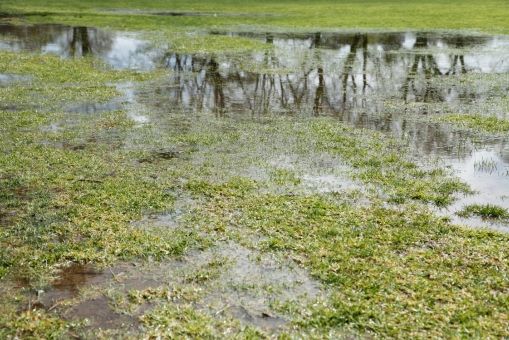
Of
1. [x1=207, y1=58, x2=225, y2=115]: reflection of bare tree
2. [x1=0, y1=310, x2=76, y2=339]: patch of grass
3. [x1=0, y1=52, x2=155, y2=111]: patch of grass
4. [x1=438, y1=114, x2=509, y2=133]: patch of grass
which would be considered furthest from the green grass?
[x1=0, y1=310, x2=76, y2=339]: patch of grass

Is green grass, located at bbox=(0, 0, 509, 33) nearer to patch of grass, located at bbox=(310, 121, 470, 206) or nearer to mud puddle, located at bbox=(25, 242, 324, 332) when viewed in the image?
patch of grass, located at bbox=(310, 121, 470, 206)

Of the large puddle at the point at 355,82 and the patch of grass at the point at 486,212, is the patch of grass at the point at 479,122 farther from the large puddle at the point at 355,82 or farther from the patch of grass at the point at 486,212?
the patch of grass at the point at 486,212

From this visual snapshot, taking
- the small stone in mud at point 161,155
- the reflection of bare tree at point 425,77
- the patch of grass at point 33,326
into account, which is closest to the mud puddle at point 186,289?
the patch of grass at point 33,326

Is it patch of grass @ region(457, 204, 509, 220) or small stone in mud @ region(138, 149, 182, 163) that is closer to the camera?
patch of grass @ region(457, 204, 509, 220)

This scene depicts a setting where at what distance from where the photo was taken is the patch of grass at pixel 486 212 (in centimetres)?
982

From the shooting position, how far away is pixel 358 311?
7000mm

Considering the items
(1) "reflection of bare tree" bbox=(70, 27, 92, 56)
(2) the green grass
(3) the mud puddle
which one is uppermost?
(2) the green grass

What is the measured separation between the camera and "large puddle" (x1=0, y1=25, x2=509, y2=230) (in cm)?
1400

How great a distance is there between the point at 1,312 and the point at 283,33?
108ft

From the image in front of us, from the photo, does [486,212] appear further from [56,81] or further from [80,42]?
[80,42]

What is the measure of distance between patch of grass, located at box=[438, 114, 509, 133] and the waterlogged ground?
56mm

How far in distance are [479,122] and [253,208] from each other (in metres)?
8.71

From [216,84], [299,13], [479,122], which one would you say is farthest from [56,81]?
[299,13]

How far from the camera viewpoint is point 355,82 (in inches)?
853
